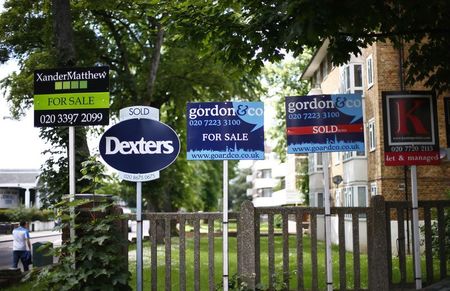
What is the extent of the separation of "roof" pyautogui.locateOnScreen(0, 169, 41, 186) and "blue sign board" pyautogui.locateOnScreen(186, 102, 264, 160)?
51.3 metres

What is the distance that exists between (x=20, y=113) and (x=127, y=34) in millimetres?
6373

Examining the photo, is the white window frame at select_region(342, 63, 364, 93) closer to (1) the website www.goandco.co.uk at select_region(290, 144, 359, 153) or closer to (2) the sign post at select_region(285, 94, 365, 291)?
(2) the sign post at select_region(285, 94, 365, 291)

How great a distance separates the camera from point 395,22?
857 cm

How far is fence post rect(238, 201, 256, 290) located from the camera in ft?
25.8

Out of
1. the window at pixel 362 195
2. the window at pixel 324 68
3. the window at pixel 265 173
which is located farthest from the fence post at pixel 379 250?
the window at pixel 265 173

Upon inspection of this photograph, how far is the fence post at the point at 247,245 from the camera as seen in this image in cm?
785

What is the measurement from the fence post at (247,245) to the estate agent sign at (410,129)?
7.41 feet

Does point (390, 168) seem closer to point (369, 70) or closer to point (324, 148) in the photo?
point (369, 70)

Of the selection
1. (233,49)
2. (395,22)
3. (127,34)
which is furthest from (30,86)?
(395,22)

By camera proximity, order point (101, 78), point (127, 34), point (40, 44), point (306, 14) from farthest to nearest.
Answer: point (127, 34) < point (40, 44) < point (101, 78) < point (306, 14)

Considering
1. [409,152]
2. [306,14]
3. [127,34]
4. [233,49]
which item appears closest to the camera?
[306,14]

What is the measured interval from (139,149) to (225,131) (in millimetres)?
1274

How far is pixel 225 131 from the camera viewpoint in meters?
8.02

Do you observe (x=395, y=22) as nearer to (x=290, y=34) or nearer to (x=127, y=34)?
(x=290, y=34)
